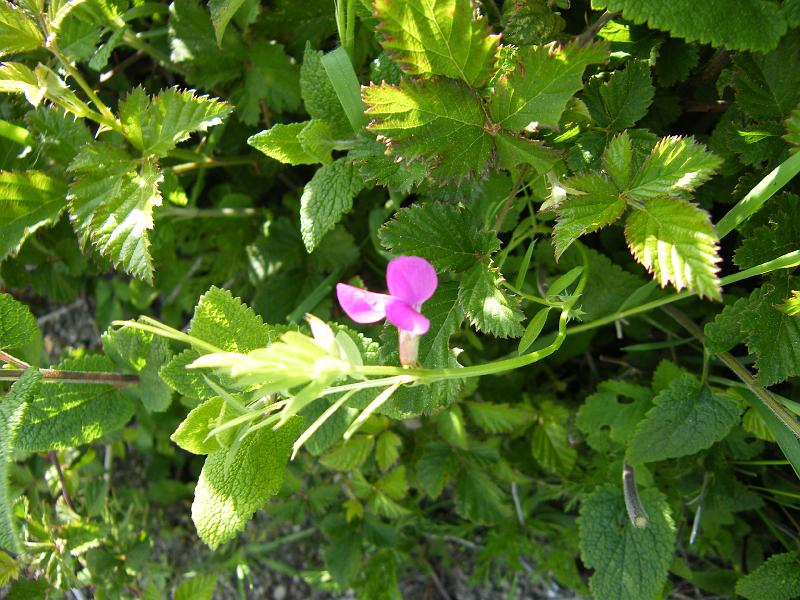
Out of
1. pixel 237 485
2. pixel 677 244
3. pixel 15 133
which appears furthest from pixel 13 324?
pixel 677 244

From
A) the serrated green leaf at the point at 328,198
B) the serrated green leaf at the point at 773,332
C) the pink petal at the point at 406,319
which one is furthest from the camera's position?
the serrated green leaf at the point at 328,198

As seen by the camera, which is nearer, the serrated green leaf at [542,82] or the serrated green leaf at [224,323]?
the serrated green leaf at [542,82]

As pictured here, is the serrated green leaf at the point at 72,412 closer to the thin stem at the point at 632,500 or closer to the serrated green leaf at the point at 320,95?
the serrated green leaf at the point at 320,95

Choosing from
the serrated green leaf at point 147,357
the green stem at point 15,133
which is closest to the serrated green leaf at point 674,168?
the serrated green leaf at point 147,357

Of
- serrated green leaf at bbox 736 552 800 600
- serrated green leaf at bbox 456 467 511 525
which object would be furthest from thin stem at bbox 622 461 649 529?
serrated green leaf at bbox 456 467 511 525

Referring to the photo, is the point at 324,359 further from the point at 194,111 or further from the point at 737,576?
the point at 737,576

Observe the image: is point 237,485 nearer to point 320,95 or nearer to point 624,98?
point 320,95
